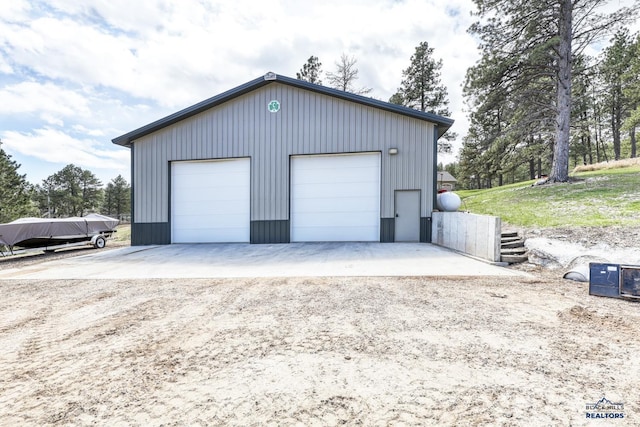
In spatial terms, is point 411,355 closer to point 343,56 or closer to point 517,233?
point 517,233

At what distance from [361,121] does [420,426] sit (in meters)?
9.26

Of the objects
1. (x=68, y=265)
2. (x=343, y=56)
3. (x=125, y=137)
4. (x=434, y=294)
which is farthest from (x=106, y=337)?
(x=343, y=56)

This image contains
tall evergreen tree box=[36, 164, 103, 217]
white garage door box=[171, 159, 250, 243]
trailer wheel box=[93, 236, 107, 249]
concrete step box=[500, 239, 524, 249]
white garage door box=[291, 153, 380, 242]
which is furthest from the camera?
tall evergreen tree box=[36, 164, 103, 217]

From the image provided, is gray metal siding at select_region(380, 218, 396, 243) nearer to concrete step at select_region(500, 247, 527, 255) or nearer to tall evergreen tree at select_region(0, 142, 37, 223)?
concrete step at select_region(500, 247, 527, 255)

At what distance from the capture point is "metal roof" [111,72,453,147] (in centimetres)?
908

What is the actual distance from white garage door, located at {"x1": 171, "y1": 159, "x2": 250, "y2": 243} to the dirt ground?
6.25 metres

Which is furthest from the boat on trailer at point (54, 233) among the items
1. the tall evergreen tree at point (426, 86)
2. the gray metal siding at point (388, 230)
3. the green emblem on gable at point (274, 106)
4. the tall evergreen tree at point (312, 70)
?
the tall evergreen tree at point (426, 86)

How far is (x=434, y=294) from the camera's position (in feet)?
12.8

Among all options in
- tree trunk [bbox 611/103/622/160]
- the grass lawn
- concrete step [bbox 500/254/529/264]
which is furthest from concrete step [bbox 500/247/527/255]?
tree trunk [bbox 611/103/622/160]

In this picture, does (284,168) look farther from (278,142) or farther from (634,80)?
(634,80)

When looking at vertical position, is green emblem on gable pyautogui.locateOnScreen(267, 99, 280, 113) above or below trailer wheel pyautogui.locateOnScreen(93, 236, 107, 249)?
above

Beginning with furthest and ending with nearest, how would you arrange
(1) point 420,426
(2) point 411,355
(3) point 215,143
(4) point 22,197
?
1. (4) point 22,197
2. (3) point 215,143
3. (2) point 411,355
4. (1) point 420,426

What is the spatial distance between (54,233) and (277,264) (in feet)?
30.0

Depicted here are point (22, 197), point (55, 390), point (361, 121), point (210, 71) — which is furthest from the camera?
point (22, 197)
